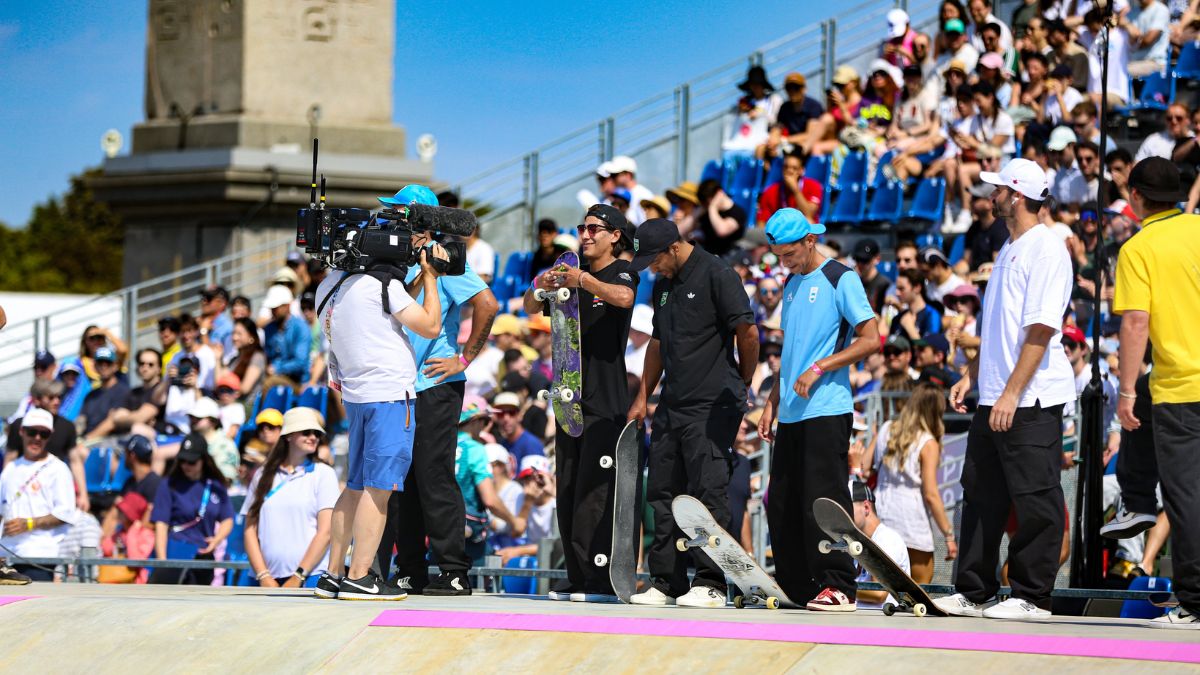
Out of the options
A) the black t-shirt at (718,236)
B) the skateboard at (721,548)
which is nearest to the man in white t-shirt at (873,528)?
the skateboard at (721,548)

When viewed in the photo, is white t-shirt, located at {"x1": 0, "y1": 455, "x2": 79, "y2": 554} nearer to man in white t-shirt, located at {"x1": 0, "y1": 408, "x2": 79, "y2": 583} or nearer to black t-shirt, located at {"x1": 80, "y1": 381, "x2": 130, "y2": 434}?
man in white t-shirt, located at {"x1": 0, "y1": 408, "x2": 79, "y2": 583}

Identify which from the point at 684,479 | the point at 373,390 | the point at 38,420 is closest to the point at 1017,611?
the point at 684,479

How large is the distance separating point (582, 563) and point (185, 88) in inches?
540

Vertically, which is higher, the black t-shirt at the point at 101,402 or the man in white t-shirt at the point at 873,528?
the black t-shirt at the point at 101,402

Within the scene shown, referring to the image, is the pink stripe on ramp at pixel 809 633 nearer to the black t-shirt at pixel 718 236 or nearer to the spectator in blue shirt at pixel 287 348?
the spectator in blue shirt at pixel 287 348

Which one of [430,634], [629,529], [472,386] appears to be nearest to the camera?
[430,634]

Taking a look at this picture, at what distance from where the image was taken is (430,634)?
7086mm

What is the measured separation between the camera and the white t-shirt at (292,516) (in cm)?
1072

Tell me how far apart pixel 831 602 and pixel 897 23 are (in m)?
12.3

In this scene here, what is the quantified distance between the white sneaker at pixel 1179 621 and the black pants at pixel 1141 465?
2.18 feet

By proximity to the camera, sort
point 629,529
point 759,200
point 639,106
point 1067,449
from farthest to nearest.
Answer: point 639,106, point 759,200, point 1067,449, point 629,529

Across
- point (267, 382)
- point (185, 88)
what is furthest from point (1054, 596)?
point (185, 88)

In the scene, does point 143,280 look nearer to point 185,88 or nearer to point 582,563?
point 185,88

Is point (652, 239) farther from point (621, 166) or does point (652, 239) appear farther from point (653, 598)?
point (621, 166)
